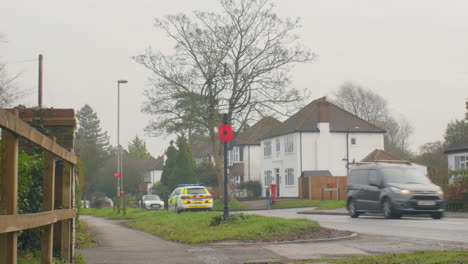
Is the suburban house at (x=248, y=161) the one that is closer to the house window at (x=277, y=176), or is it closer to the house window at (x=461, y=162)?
the house window at (x=277, y=176)

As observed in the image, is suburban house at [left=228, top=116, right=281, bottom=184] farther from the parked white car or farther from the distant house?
the parked white car

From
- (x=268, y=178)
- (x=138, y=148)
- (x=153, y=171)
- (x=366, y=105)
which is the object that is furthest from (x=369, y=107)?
(x=138, y=148)

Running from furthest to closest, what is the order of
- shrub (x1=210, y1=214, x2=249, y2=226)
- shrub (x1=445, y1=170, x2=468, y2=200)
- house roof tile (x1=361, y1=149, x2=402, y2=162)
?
house roof tile (x1=361, y1=149, x2=402, y2=162)
shrub (x1=445, y1=170, x2=468, y2=200)
shrub (x1=210, y1=214, x2=249, y2=226)

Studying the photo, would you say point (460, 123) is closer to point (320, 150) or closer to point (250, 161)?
Answer: point (320, 150)

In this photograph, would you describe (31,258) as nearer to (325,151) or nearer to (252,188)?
(325,151)

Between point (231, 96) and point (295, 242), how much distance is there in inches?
1334

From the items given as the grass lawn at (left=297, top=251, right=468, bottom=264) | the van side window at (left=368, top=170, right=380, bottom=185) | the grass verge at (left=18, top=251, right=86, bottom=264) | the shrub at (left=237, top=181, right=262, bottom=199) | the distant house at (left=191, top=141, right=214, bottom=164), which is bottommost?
the grass lawn at (left=297, top=251, right=468, bottom=264)

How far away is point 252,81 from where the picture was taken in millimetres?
46594

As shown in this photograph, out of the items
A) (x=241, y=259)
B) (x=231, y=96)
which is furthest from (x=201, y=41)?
(x=241, y=259)

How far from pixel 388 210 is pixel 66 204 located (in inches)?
669

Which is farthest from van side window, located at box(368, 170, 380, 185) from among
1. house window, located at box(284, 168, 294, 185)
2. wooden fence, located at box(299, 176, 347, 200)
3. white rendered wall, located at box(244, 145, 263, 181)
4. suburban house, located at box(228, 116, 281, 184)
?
white rendered wall, located at box(244, 145, 263, 181)

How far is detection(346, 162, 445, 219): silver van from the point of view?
887 inches

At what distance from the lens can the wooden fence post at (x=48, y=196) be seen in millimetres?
6281

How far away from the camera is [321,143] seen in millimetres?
60938
